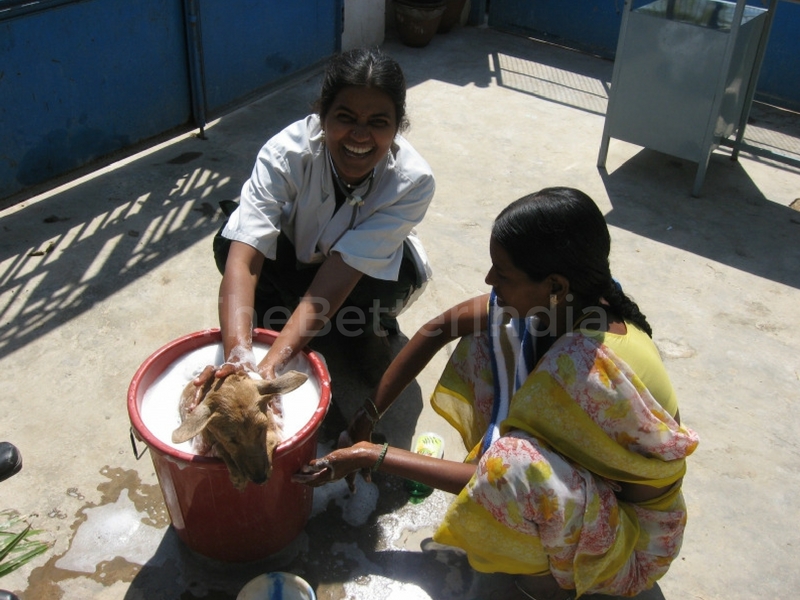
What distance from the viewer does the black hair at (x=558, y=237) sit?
2.05 meters

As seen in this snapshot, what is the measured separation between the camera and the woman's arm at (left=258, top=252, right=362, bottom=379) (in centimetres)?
236

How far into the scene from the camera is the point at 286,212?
2.94m

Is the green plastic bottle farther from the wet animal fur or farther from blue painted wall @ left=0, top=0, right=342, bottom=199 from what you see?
blue painted wall @ left=0, top=0, right=342, bottom=199

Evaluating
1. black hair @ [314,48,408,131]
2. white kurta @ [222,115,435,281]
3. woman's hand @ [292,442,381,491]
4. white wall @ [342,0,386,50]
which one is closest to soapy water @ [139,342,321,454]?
woman's hand @ [292,442,381,491]

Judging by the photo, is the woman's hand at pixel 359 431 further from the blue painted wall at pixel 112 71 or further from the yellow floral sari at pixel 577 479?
the blue painted wall at pixel 112 71

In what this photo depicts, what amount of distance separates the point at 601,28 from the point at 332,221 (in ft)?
18.0

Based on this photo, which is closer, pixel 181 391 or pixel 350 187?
pixel 181 391

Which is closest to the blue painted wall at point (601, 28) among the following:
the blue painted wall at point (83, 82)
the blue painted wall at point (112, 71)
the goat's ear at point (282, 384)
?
the blue painted wall at point (112, 71)

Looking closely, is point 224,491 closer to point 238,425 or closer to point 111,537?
point 238,425

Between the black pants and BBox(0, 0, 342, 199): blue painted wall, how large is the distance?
1.76 m

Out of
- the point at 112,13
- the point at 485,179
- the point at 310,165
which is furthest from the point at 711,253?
the point at 112,13

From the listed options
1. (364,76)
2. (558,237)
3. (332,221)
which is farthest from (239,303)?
(558,237)

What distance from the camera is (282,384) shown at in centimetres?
207

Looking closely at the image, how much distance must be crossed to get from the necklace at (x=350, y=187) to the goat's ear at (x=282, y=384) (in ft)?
3.08
